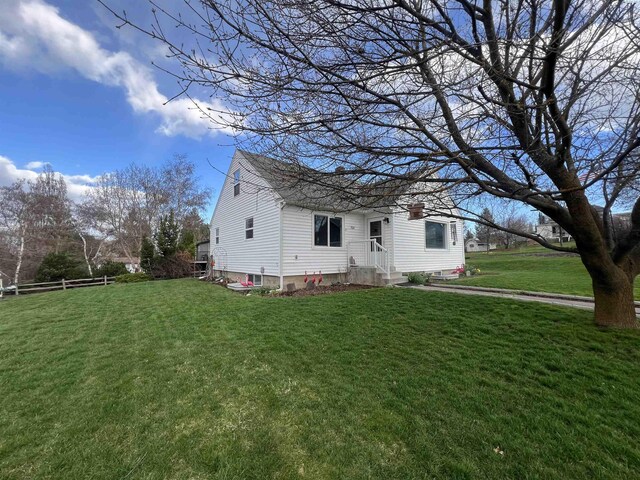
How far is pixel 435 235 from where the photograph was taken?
45.2 ft

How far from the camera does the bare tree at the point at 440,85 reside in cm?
248

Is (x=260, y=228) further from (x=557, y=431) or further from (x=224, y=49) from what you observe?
(x=557, y=431)

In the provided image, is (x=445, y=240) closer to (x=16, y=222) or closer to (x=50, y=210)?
(x=50, y=210)

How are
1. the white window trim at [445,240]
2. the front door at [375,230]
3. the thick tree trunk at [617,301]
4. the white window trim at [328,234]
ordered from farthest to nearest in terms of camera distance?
the white window trim at [445,240], the front door at [375,230], the white window trim at [328,234], the thick tree trunk at [617,301]

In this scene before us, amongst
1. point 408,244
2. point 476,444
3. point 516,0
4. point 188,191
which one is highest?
point 188,191

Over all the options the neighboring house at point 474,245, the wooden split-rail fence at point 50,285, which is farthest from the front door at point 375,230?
the neighboring house at point 474,245

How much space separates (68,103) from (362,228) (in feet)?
47.2

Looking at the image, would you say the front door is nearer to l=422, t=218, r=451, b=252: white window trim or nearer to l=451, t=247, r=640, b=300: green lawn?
l=422, t=218, r=451, b=252: white window trim

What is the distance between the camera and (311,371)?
145 inches

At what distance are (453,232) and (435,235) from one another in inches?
52.4

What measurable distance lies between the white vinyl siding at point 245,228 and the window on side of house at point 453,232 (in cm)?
897

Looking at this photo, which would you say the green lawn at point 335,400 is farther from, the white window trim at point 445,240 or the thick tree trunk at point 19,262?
the thick tree trunk at point 19,262

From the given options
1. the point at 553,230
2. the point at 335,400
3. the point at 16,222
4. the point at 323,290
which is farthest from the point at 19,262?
the point at 553,230

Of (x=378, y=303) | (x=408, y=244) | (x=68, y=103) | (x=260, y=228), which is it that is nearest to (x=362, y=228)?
(x=408, y=244)
